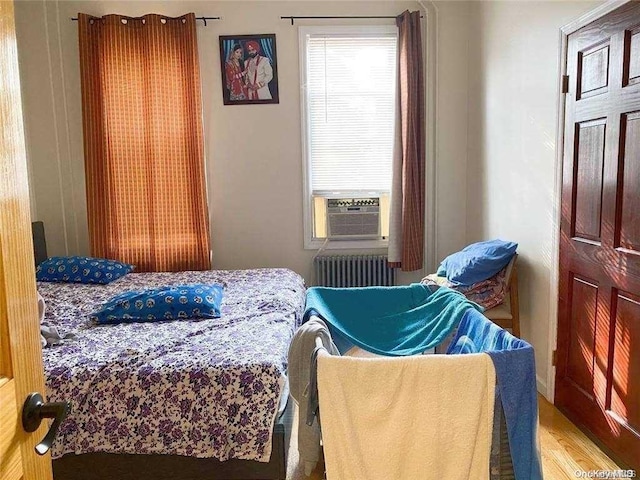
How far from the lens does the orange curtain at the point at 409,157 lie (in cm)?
371

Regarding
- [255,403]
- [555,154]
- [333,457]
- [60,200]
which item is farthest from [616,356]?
[60,200]

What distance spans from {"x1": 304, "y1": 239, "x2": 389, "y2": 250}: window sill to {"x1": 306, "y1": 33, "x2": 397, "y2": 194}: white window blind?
447mm

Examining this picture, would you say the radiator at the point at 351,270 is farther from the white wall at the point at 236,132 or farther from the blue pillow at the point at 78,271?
the blue pillow at the point at 78,271

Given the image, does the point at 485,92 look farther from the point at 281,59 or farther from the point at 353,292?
the point at 353,292

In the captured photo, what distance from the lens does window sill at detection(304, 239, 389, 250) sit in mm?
4047

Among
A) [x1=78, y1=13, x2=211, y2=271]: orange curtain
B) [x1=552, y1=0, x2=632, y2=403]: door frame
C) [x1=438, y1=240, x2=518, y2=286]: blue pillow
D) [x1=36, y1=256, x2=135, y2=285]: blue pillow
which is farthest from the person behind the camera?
[x1=78, y1=13, x2=211, y2=271]: orange curtain

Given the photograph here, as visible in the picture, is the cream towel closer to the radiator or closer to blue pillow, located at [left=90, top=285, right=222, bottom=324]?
blue pillow, located at [left=90, top=285, right=222, bottom=324]

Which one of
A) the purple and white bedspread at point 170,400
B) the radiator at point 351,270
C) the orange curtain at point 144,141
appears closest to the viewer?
the purple and white bedspread at point 170,400

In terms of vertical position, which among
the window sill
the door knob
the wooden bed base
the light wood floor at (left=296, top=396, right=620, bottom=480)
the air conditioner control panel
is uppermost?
the air conditioner control panel

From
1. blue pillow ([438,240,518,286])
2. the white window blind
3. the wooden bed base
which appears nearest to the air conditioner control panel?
the white window blind

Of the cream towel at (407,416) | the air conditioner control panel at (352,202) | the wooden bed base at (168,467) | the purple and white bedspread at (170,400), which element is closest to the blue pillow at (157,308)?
the purple and white bedspread at (170,400)

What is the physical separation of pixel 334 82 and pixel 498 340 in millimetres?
2811

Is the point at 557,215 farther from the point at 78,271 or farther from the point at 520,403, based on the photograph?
the point at 78,271

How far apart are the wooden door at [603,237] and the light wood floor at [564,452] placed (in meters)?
0.06
